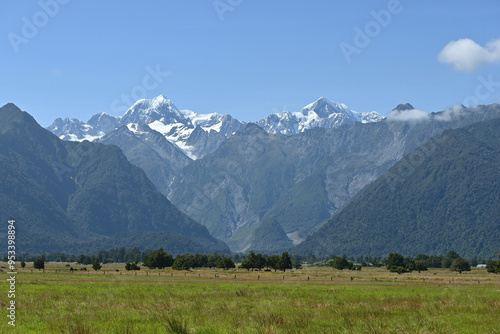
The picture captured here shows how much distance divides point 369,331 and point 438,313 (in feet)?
54.6

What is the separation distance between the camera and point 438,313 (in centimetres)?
4450

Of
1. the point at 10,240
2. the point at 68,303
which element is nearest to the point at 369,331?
the point at 10,240

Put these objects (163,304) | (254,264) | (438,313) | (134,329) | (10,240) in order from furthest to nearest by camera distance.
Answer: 1. (254,264)
2. (163,304)
3. (438,313)
4. (10,240)
5. (134,329)

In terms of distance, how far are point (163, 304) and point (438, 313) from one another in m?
22.4

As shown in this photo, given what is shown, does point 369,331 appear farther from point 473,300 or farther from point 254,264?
point 254,264

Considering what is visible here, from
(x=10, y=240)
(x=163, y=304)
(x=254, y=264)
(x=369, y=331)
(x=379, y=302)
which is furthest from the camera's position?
(x=254, y=264)

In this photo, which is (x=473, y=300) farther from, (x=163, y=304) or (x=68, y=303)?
(x=68, y=303)

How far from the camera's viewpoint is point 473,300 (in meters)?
57.5

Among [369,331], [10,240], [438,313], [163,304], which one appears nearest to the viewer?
[369,331]

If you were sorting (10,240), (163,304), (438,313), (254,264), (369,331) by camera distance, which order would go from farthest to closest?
(254,264) < (163,304) < (438,313) < (10,240) < (369,331)

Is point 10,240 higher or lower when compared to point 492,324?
higher

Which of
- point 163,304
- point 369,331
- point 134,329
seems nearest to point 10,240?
point 134,329

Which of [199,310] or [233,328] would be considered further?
[199,310]

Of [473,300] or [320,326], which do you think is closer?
[320,326]
